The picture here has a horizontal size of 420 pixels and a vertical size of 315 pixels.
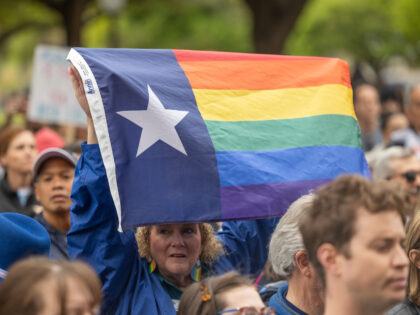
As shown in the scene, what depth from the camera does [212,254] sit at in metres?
3.87

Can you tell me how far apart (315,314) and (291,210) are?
19.6 inches

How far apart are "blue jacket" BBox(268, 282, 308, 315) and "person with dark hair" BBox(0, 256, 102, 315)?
112 centimetres

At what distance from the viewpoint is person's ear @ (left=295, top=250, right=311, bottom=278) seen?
314 centimetres

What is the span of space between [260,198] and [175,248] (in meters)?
0.53

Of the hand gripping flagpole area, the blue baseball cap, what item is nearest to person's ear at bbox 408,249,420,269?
the hand gripping flagpole area

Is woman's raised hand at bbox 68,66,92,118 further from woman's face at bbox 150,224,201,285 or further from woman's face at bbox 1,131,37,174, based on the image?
woman's face at bbox 1,131,37,174

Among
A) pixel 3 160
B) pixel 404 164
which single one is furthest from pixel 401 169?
pixel 3 160

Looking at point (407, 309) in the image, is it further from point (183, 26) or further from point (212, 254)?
point (183, 26)

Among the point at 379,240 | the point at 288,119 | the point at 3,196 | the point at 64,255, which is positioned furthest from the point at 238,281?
the point at 3,196

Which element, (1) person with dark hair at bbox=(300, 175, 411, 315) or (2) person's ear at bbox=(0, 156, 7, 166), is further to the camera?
(2) person's ear at bbox=(0, 156, 7, 166)

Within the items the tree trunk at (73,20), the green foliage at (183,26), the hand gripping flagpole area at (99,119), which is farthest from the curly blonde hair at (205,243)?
the green foliage at (183,26)

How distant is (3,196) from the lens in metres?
6.59

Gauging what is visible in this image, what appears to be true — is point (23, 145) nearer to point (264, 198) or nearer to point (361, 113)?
point (264, 198)

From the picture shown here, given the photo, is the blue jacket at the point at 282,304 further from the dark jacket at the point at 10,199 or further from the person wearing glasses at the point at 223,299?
the dark jacket at the point at 10,199
